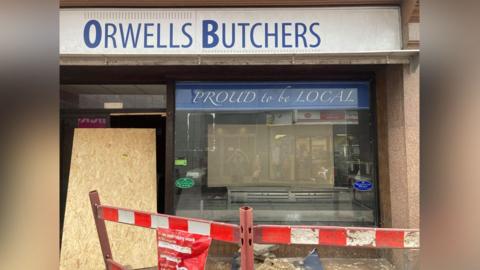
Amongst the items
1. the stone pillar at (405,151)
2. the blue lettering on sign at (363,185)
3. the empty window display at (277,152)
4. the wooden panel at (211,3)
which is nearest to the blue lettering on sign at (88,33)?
the wooden panel at (211,3)

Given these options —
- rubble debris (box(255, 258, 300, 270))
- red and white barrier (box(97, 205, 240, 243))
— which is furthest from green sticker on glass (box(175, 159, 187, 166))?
red and white barrier (box(97, 205, 240, 243))

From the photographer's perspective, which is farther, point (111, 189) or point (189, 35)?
point (111, 189)

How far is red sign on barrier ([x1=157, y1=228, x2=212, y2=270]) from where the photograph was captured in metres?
3.04

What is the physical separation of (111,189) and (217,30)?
9.01 feet

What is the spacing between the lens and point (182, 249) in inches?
123

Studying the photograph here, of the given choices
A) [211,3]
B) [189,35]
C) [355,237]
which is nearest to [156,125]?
[189,35]

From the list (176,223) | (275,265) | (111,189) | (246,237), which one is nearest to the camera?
(246,237)

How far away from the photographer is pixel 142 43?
5109 mm

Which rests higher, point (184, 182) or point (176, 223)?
point (184, 182)

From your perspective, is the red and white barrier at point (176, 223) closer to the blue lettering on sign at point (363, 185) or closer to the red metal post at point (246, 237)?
the red metal post at point (246, 237)

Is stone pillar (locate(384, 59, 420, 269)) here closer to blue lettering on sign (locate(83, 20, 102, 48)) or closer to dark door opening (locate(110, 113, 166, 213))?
dark door opening (locate(110, 113, 166, 213))

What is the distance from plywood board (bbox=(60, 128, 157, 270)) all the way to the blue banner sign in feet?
2.75

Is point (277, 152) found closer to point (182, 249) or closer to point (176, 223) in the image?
point (176, 223)

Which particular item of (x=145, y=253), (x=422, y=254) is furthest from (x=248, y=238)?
(x=145, y=253)
